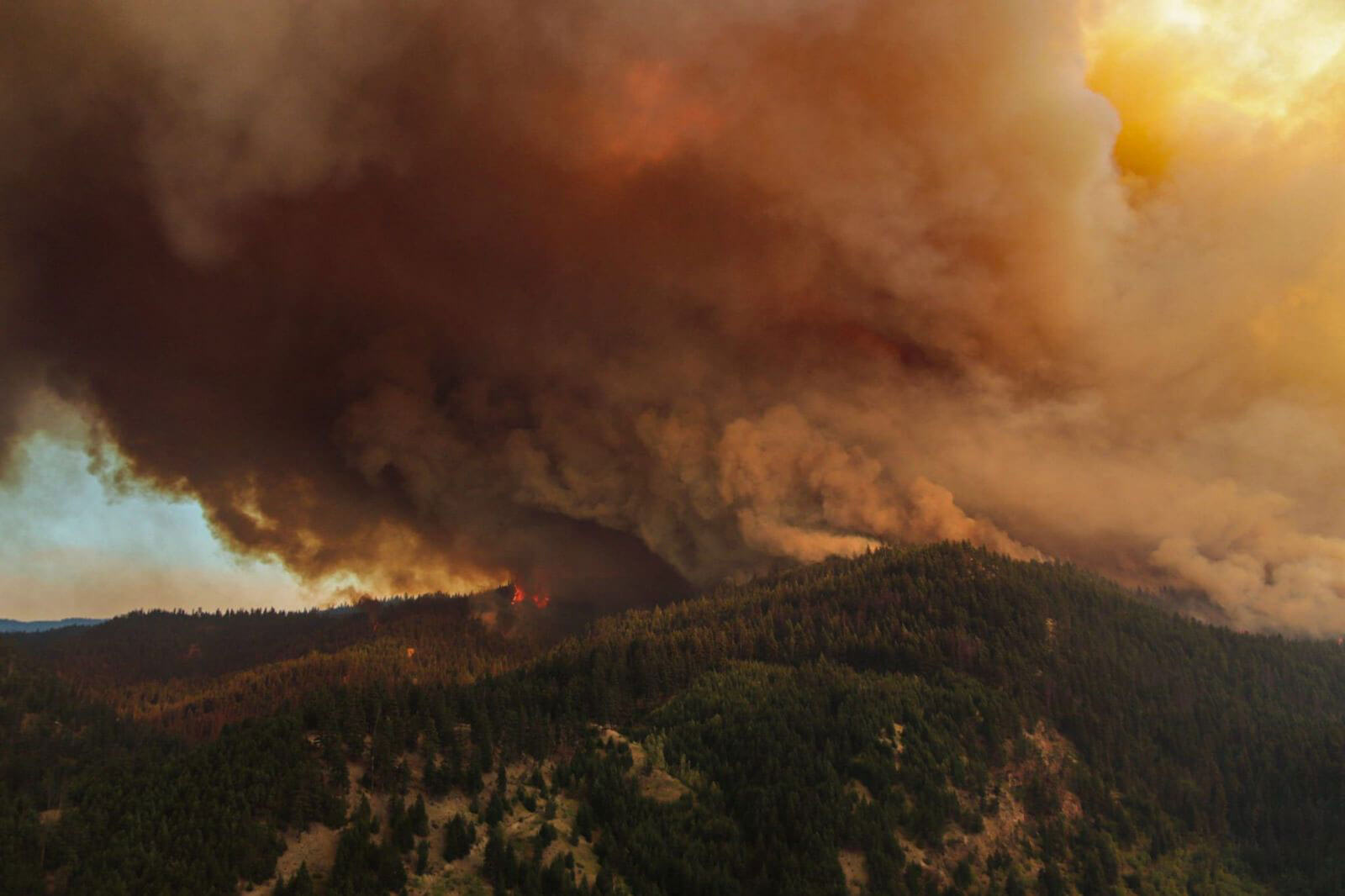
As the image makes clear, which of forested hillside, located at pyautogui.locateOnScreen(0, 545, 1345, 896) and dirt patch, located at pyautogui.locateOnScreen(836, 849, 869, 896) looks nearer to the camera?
forested hillside, located at pyautogui.locateOnScreen(0, 545, 1345, 896)

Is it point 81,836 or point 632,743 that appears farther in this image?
point 632,743

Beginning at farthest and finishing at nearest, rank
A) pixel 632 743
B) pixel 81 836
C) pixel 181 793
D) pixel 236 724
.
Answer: pixel 632 743, pixel 236 724, pixel 181 793, pixel 81 836

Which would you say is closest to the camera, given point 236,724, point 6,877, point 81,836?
point 6,877

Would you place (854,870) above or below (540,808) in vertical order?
below

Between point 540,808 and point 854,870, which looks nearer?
point 540,808

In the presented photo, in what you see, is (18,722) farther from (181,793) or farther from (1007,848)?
(1007,848)

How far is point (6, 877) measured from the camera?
112750 mm

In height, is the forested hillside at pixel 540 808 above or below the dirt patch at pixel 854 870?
above

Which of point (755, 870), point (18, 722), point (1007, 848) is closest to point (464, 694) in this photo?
point (755, 870)

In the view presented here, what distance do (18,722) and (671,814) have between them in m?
144

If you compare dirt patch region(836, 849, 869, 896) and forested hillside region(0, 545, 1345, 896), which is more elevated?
forested hillside region(0, 545, 1345, 896)

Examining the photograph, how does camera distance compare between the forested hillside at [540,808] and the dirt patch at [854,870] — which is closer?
the forested hillside at [540,808]

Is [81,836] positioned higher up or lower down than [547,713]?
lower down

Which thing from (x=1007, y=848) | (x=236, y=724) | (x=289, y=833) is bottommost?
(x=1007, y=848)
